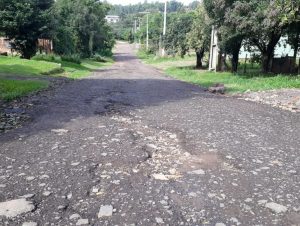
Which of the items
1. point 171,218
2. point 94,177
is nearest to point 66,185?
point 94,177

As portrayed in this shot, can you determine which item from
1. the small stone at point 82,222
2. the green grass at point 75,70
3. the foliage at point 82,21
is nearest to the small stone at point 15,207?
the small stone at point 82,222

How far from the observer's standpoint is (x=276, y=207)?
14.0 feet

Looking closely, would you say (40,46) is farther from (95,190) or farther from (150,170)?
(95,190)

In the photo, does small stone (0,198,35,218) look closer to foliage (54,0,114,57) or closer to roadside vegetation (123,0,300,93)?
roadside vegetation (123,0,300,93)

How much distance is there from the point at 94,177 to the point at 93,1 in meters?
54.3

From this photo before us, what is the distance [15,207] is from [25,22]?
28.8 metres

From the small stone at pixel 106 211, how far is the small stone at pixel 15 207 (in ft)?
2.40

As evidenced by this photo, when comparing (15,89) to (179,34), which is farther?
(179,34)

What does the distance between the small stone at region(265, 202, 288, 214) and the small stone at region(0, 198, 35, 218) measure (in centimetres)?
255

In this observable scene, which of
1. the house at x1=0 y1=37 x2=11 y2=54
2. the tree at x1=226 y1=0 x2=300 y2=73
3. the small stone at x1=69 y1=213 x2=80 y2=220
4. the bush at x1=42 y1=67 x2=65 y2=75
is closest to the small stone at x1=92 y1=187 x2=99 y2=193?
the small stone at x1=69 y1=213 x2=80 y2=220

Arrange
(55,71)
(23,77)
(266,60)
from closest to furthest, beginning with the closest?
(23,77) < (266,60) < (55,71)

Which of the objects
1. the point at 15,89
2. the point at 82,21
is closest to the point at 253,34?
the point at 15,89

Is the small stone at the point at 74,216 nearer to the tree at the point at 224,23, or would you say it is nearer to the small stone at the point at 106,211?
the small stone at the point at 106,211

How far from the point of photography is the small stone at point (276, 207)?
4191 millimetres
